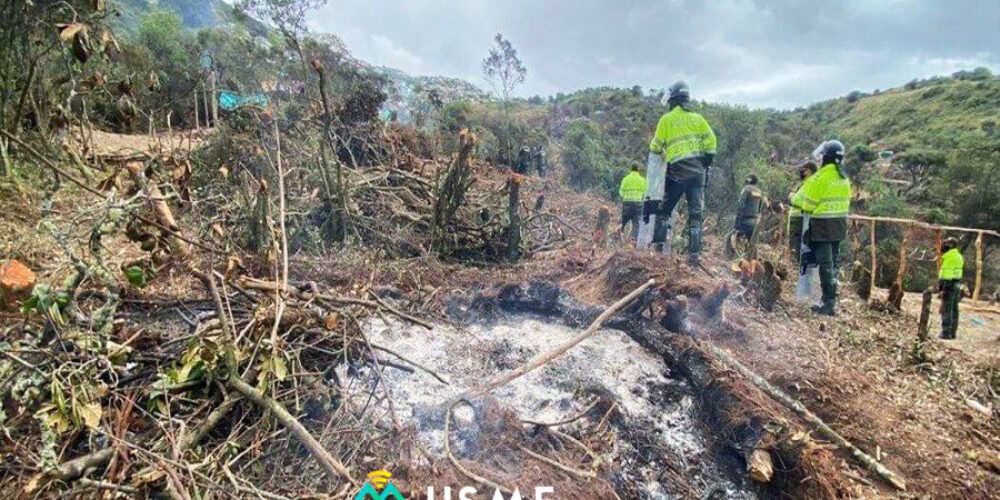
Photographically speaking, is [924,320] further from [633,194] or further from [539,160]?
[539,160]

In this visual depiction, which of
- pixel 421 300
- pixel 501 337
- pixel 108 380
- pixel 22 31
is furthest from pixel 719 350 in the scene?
pixel 22 31

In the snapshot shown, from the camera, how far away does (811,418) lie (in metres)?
2.60

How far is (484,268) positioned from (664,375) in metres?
2.63

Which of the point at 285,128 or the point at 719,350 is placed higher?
the point at 285,128

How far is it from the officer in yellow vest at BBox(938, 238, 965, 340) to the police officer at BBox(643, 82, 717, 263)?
8.17ft

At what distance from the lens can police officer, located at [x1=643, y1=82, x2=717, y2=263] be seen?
4973 millimetres

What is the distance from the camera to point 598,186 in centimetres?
1559

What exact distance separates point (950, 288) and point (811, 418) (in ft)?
12.1

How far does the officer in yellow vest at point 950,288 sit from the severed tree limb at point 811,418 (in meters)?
3.32

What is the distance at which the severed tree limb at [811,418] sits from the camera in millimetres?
2309

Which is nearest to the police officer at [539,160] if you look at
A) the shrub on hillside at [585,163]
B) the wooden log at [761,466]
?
Result: the shrub on hillside at [585,163]

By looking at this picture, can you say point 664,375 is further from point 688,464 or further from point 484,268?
point 484,268

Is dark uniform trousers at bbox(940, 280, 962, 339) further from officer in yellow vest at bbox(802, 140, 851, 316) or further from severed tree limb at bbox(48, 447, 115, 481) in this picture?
severed tree limb at bbox(48, 447, 115, 481)

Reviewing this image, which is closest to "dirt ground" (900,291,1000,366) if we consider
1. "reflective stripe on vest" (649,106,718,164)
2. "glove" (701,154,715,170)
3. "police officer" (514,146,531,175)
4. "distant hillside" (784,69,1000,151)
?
"glove" (701,154,715,170)
